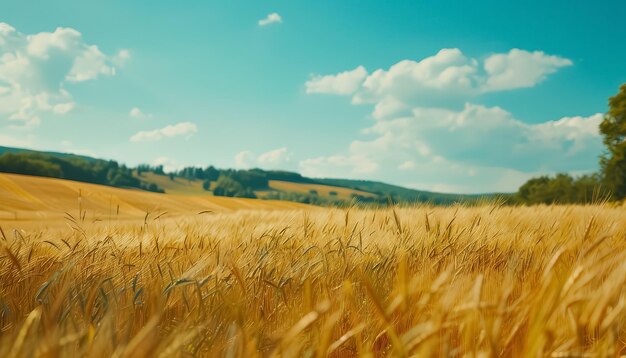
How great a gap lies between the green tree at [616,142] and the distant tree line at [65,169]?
55.7 m

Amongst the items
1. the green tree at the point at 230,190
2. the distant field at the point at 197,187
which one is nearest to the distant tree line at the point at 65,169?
the green tree at the point at 230,190

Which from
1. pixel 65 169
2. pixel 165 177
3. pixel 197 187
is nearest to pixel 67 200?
pixel 65 169

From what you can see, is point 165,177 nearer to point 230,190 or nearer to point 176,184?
point 176,184

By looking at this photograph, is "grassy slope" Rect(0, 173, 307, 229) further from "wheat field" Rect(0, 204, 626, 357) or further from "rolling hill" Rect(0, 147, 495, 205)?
"wheat field" Rect(0, 204, 626, 357)

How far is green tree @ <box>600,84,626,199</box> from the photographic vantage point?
20.5 meters

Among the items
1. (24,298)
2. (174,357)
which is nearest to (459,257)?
(174,357)

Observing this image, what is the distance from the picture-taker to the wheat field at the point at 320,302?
705 millimetres

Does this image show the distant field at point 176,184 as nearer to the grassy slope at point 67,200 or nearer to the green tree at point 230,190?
the green tree at point 230,190

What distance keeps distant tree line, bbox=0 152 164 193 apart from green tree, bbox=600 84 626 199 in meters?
55.7

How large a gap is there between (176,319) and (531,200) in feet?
139

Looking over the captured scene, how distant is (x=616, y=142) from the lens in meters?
21.0

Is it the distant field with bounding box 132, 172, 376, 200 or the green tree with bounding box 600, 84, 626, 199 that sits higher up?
the green tree with bounding box 600, 84, 626, 199

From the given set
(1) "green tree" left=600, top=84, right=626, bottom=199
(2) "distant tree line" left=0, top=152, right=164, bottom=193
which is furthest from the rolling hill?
(1) "green tree" left=600, top=84, right=626, bottom=199

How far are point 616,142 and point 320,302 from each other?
25.5 m
